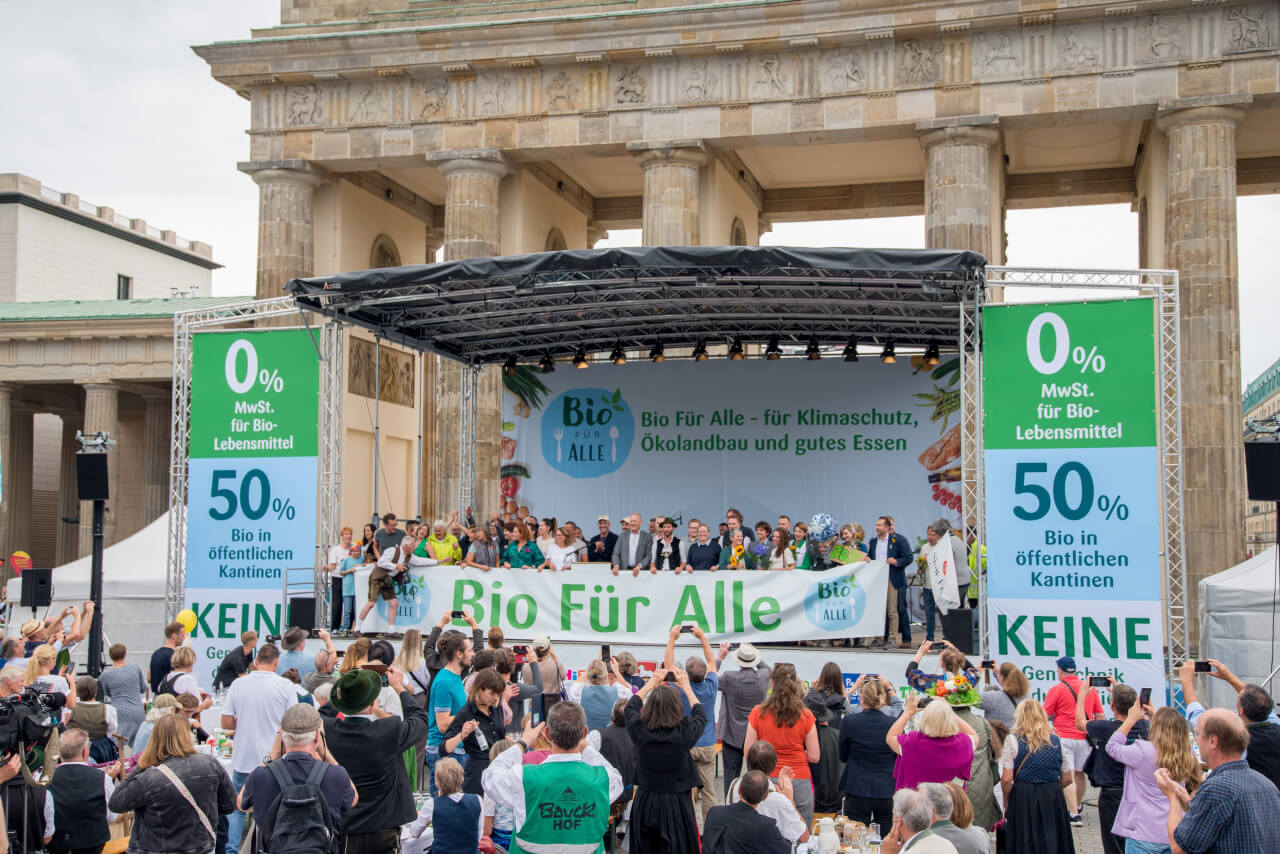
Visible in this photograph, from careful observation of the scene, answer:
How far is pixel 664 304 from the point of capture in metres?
19.3

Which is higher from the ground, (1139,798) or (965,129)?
(965,129)

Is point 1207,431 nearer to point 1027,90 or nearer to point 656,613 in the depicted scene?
point 1027,90

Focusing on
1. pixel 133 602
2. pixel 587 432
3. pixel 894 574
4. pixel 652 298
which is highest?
pixel 652 298

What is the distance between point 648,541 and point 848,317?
206 inches

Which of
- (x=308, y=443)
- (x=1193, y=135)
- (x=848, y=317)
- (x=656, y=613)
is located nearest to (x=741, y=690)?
(x=656, y=613)

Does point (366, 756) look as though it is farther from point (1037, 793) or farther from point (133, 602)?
point (133, 602)

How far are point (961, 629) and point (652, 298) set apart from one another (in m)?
7.28

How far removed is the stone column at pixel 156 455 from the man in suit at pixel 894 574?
3186 centimetres

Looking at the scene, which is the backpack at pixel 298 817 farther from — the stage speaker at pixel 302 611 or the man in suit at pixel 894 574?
the man in suit at pixel 894 574

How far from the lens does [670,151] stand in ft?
96.0

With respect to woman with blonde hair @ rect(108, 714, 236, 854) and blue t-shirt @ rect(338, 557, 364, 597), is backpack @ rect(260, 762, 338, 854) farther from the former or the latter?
blue t-shirt @ rect(338, 557, 364, 597)

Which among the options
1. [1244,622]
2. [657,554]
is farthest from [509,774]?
[1244,622]

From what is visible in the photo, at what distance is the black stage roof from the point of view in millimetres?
15703

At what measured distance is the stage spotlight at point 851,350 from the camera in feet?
72.2
